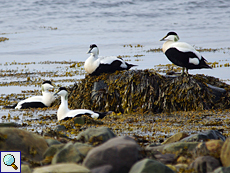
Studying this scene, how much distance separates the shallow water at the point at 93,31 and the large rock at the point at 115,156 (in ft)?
19.6

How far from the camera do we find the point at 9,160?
3762 mm

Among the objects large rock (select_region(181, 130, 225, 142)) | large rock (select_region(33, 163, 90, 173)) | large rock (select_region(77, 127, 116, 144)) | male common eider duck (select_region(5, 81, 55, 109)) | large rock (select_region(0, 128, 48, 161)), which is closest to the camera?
large rock (select_region(33, 163, 90, 173))

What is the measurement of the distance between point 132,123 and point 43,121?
2169 mm

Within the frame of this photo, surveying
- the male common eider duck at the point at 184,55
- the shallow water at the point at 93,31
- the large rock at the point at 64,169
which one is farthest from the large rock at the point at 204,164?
the shallow water at the point at 93,31

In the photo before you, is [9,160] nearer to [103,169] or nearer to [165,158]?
[103,169]

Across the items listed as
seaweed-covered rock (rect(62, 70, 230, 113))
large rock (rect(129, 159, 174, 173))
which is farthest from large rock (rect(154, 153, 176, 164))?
seaweed-covered rock (rect(62, 70, 230, 113))

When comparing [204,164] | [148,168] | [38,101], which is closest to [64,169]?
[148,168]

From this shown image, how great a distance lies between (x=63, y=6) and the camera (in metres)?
68.8

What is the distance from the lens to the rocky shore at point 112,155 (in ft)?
10.9

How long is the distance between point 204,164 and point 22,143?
2.24 metres

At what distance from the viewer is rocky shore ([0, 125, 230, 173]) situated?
10.9 feet

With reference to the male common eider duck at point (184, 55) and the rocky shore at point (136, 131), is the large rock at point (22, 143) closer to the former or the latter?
the rocky shore at point (136, 131)

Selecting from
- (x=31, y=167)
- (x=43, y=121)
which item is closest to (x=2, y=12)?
(x=43, y=121)

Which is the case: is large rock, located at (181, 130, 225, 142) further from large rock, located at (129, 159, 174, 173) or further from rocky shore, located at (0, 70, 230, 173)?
large rock, located at (129, 159, 174, 173)
